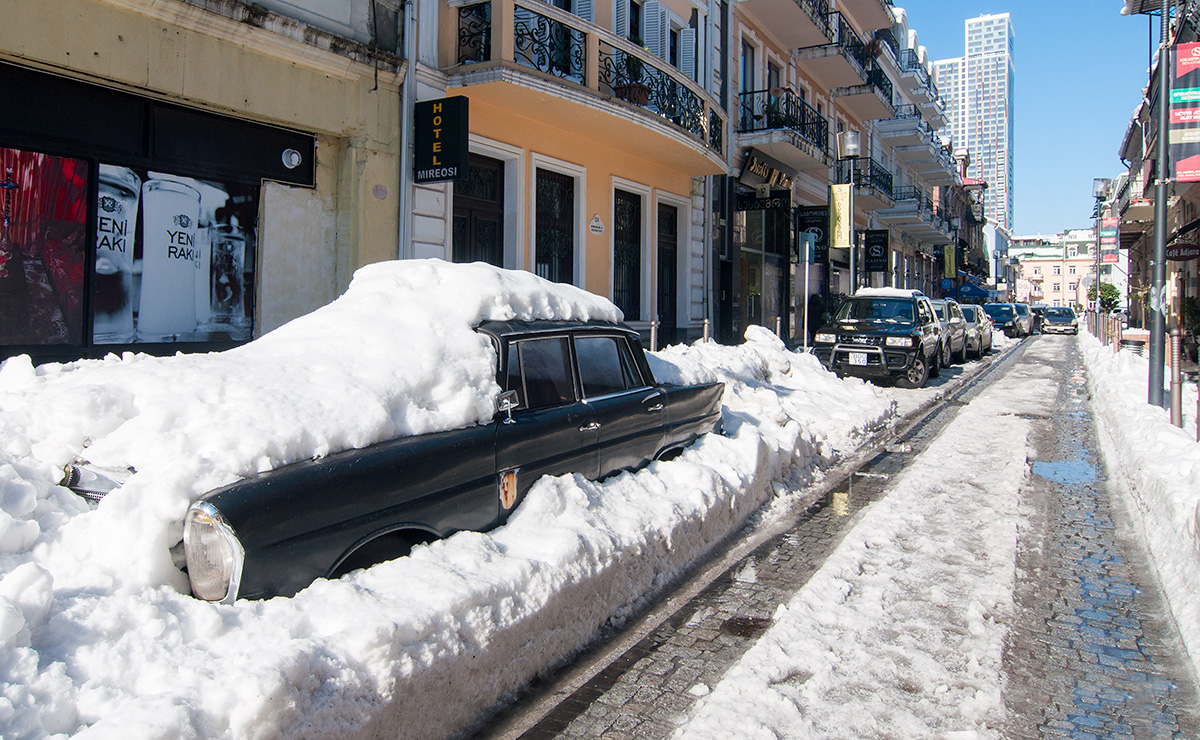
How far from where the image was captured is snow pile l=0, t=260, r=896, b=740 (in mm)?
2393

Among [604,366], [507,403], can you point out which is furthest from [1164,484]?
A: [507,403]

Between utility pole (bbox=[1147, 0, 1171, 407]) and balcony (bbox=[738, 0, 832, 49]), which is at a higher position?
balcony (bbox=[738, 0, 832, 49])

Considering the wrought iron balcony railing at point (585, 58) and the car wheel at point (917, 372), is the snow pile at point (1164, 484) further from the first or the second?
the wrought iron balcony railing at point (585, 58)

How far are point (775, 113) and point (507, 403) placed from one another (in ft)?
61.9

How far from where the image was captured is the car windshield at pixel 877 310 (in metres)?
16.5

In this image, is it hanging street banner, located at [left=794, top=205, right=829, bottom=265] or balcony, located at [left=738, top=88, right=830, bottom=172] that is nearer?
balcony, located at [left=738, top=88, right=830, bottom=172]

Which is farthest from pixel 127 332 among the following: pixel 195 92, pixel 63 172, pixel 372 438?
pixel 372 438

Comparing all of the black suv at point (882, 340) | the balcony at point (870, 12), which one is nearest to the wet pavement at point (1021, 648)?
the black suv at point (882, 340)

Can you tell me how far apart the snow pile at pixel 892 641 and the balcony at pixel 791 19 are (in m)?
17.4

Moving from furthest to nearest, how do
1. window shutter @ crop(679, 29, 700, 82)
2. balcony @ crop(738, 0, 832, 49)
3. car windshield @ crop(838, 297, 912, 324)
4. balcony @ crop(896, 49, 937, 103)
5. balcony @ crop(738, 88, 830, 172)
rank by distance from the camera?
balcony @ crop(896, 49, 937, 103) → balcony @ crop(738, 0, 832, 49) → balcony @ crop(738, 88, 830, 172) → window shutter @ crop(679, 29, 700, 82) → car windshield @ crop(838, 297, 912, 324)

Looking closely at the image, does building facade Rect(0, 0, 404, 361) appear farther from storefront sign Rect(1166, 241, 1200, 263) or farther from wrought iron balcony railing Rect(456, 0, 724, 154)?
storefront sign Rect(1166, 241, 1200, 263)

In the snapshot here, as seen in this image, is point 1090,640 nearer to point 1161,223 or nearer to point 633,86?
point 1161,223

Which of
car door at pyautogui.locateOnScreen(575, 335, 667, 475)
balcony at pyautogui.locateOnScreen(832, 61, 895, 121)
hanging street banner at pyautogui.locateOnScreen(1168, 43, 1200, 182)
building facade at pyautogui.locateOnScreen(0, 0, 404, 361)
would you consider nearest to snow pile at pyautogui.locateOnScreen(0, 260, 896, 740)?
car door at pyautogui.locateOnScreen(575, 335, 667, 475)

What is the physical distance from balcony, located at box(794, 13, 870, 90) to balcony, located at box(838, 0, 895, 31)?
100 cm
